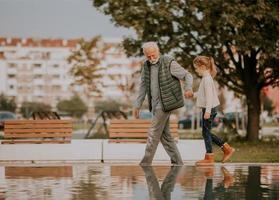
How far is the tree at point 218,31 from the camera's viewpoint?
2723cm

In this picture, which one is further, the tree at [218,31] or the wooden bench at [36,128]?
the tree at [218,31]

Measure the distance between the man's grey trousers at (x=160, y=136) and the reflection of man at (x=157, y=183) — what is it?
25cm

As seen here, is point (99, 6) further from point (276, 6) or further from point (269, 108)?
point (269, 108)

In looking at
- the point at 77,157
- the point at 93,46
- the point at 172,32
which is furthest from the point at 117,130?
the point at 93,46

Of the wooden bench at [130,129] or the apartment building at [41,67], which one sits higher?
the apartment building at [41,67]

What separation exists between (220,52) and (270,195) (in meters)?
20.8

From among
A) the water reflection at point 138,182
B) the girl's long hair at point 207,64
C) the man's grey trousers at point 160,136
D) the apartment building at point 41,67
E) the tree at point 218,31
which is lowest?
the water reflection at point 138,182

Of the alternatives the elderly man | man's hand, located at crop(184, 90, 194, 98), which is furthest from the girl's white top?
man's hand, located at crop(184, 90, 194, 98)

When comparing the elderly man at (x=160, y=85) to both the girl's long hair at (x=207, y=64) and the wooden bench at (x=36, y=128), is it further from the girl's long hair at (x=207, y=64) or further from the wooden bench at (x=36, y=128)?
the wooden bench at (x=36, y=128)

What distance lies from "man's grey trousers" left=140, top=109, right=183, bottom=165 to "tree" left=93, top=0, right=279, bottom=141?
1201 centimetres

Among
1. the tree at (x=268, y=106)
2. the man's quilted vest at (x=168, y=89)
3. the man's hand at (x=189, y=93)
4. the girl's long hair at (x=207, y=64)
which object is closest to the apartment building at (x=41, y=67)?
the tree at (x=268, y=106)

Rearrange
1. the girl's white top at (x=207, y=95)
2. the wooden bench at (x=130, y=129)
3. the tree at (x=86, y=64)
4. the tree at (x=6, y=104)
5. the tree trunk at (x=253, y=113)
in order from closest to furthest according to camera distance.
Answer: the girl's white top at (x=207, y=95), the wooden bench at (x=130, y=129), the tree trunk at (x=253, y=113), the tree at (x=86, y=64), the tree at (x=6, y=104)

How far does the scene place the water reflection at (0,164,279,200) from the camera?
1048 cm

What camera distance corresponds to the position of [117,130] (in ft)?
62.4
